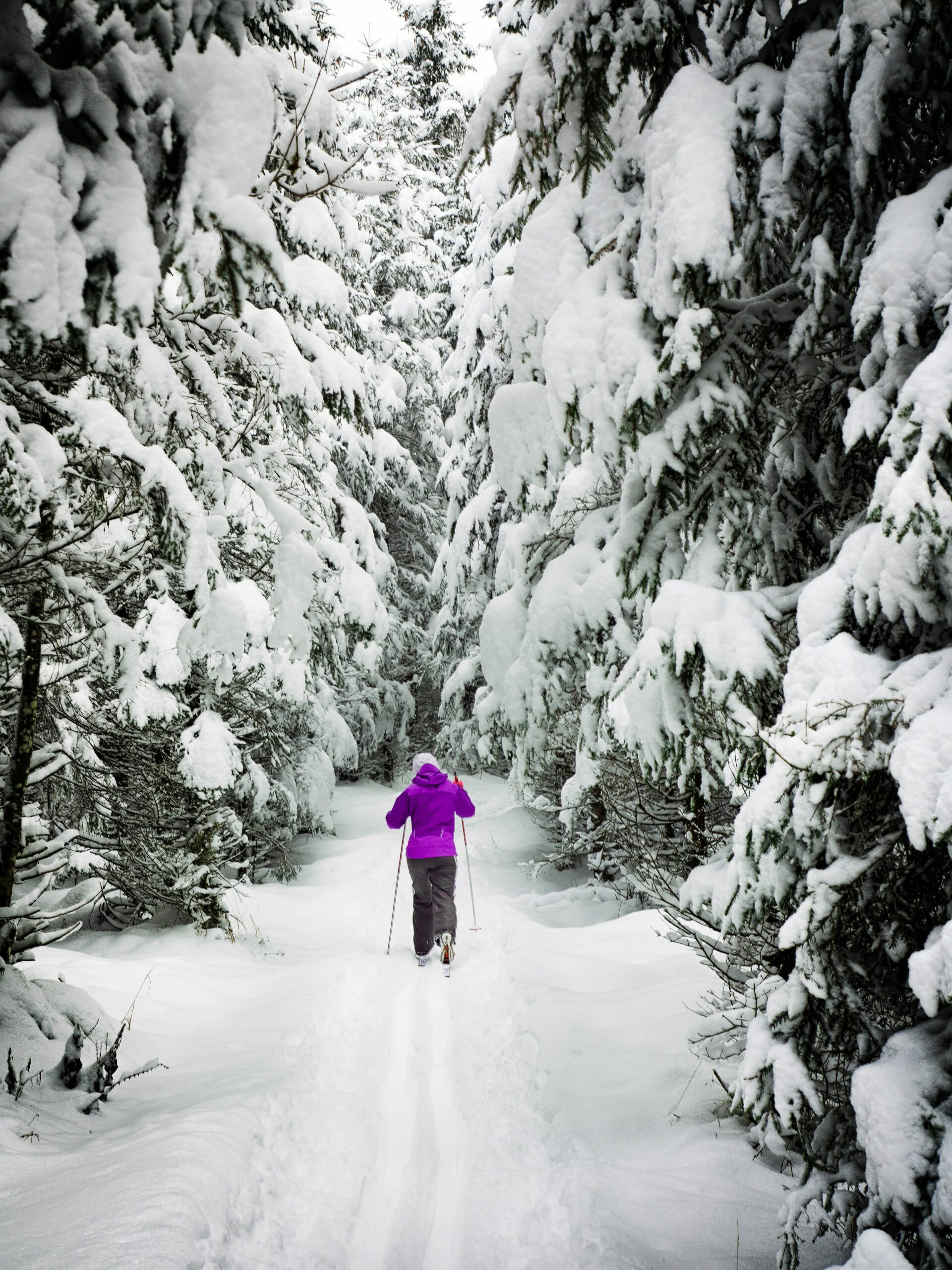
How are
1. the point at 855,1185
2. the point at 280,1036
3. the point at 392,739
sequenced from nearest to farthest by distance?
the point at 855,1185 → the point at 280,1036 → the point at 392,739

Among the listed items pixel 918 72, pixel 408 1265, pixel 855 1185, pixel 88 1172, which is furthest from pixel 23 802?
pixel 918 72

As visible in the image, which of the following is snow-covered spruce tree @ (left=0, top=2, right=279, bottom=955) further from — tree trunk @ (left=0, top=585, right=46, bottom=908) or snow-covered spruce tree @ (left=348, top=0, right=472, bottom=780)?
snow-covered spruce tree @ (left=348, top=0, right=472, bottom=780)

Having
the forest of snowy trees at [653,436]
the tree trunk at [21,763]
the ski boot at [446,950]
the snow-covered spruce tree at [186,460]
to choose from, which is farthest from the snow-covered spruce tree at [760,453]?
the ski boot at [446,950]

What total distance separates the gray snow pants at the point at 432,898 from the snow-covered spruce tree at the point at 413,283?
33.0 feet

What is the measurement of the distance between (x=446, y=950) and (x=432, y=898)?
51cm

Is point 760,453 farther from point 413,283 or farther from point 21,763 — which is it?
point 413,283

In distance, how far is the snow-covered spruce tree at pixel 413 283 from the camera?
17.0 metres

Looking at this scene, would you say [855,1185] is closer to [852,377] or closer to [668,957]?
[852,377]

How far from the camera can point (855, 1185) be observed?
241 cm

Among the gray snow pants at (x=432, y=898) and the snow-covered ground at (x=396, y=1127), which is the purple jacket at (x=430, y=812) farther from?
the snow-covered ground at (x=396, y=1127)

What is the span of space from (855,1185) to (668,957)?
151 inches

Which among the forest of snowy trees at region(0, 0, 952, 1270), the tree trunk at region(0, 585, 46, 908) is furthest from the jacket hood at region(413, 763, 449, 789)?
the tree trunk at region(0, 585, 46, 908)

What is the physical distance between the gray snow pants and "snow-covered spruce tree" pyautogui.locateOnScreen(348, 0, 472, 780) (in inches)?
396

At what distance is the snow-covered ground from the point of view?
118 inches
